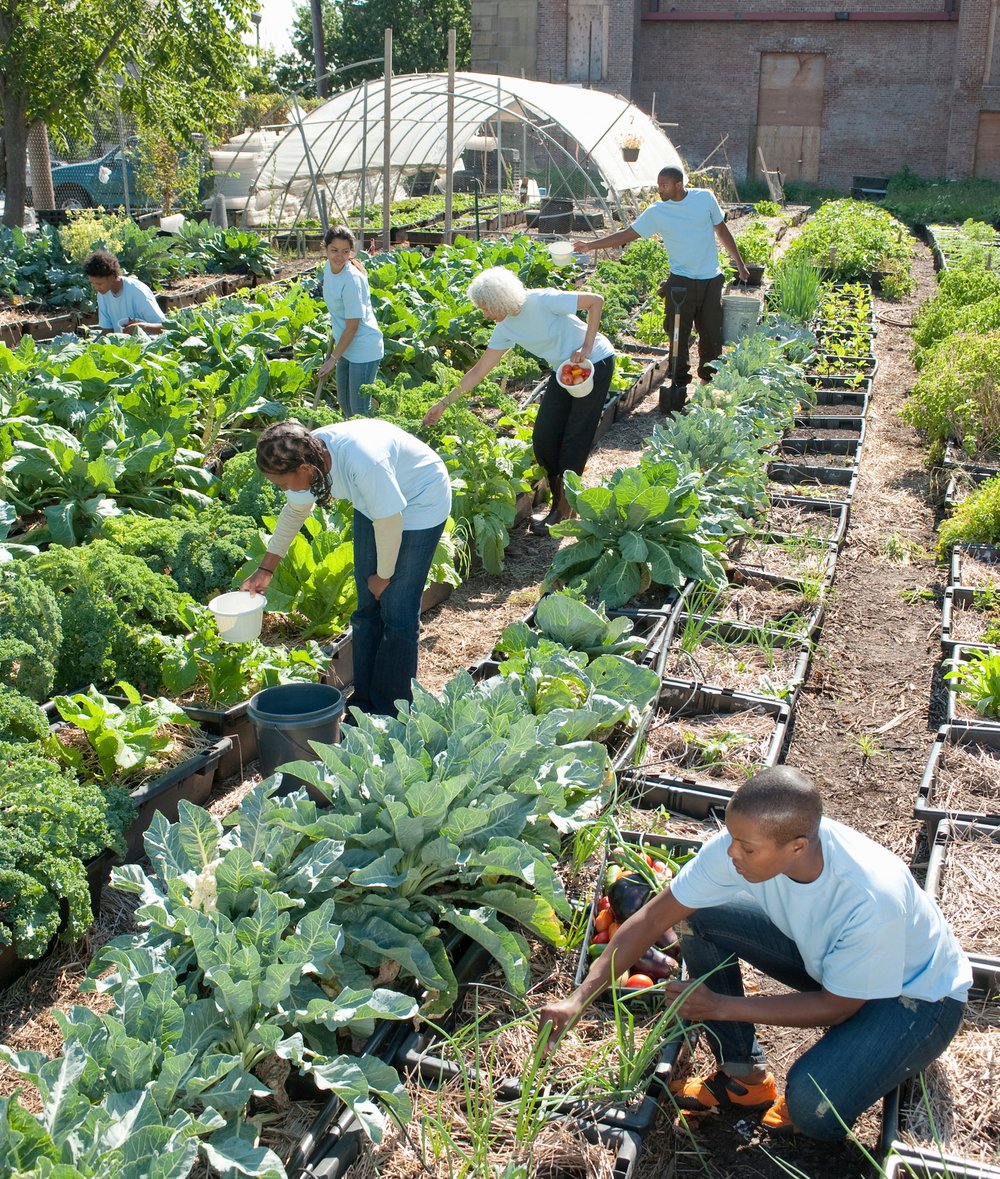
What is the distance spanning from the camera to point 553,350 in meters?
6.04

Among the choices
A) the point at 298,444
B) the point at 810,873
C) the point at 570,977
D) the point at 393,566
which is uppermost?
the point at 298,444

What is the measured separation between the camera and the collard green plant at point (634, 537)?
16.6ft

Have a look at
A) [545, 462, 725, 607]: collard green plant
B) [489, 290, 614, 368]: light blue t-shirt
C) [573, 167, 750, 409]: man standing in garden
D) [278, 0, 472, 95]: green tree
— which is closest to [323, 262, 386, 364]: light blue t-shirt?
[489, 290, 614, 368]: light blue t-shirt

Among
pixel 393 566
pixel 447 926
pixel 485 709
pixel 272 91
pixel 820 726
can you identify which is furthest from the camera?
pixel 272 91

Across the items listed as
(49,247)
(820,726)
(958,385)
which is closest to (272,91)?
(49,247)

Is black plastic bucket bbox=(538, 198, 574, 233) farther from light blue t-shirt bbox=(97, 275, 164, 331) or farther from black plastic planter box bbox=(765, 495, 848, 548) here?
black plastic planter box bbox=(765, 495, 848, 548)

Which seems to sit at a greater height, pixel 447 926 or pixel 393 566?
pixel 393 566

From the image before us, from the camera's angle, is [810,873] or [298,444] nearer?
[810,873]

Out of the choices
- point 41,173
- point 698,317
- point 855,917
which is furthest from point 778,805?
point 41,173

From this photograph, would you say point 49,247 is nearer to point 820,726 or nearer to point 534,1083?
point 820,726

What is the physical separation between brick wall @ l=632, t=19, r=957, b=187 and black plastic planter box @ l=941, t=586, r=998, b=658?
27844 mm

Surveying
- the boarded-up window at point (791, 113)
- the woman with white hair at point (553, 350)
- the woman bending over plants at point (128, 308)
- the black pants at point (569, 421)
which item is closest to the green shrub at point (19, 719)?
the woman with white hair at point (553, 350)

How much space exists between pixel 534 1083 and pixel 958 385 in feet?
20.2

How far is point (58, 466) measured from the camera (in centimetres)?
553
